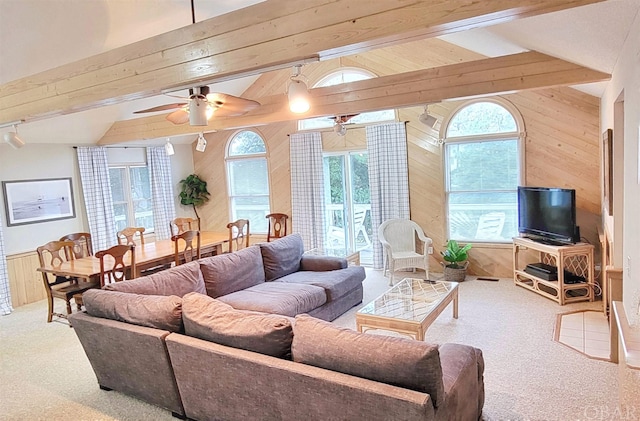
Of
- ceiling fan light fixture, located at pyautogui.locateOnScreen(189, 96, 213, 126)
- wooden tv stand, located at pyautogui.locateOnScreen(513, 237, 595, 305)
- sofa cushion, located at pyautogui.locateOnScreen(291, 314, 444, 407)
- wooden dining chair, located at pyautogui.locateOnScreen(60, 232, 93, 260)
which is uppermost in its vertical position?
ceiling fan light fixture, located at pyautogui.locateOnScreen(189, 96, 213, 126)

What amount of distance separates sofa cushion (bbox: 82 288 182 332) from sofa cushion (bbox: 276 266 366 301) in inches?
76.5

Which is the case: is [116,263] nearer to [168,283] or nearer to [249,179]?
[168,283]

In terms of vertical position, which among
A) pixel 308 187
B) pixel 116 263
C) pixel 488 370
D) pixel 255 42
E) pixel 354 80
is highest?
pixel 354 80

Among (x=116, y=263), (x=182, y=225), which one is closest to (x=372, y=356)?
(x=116, y=263)

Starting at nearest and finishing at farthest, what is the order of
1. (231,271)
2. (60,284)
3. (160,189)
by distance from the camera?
1. (231,271)
2. (60,284)
3. (160,189)

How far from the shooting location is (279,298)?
410 centimetres

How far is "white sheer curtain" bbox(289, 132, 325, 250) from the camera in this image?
23.3 feet

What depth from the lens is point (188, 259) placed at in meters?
5.66

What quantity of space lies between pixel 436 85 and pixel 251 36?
7.32 ft

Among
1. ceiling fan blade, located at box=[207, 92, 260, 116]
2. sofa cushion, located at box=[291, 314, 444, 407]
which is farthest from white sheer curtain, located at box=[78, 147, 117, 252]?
sofa cushion, located at box=[291, 314, 444, 407]

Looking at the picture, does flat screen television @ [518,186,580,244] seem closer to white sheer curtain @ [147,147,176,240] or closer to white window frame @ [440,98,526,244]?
white window frame @ [440,98,526,244]

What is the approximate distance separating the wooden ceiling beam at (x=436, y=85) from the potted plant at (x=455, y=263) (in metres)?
2.48

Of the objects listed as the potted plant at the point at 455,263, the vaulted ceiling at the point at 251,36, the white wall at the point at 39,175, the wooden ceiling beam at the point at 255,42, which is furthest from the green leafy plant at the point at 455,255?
the white wall at the point at 39,175

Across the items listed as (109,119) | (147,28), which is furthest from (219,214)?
(147,28)
